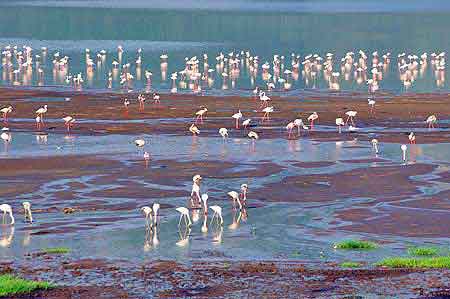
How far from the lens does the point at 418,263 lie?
21312mm

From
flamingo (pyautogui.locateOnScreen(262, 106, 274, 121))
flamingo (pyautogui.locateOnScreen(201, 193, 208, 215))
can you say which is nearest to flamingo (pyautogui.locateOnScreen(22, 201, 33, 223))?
flamingo (pyautogui.locateOnScreen(201, 193, 208, 215))

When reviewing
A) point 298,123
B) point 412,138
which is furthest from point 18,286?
point 298,123

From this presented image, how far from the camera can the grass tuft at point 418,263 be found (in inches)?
833

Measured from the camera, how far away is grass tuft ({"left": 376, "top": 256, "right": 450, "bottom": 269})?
21.2 metres

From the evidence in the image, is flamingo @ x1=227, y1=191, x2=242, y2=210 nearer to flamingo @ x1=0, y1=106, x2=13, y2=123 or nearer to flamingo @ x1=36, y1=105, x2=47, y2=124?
flamingo @ x1=36, y1=105, x2=47, y2=124

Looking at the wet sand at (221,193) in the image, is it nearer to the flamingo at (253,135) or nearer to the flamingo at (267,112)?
the flamingo at (267,112)

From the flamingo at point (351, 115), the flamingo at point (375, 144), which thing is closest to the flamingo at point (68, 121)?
the flamingo at point (351, 115)

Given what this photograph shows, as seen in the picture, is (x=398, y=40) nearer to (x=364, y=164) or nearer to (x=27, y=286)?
(x=364, y=164)

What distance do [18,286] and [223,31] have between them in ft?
308

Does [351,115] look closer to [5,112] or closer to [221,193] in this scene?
[5,112]

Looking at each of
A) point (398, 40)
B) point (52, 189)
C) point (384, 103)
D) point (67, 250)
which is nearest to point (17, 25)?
point (398, 40)

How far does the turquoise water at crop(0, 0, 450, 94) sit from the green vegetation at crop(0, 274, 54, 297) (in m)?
40.9

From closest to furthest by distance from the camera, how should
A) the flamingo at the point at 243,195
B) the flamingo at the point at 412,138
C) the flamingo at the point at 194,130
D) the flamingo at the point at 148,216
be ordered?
the flamingo at the point at 148,216
the flamingo at the point at 243,195
the flamingo at the point at 412,138
the flamingo at the point at 194,130

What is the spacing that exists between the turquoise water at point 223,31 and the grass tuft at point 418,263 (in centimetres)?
3893
